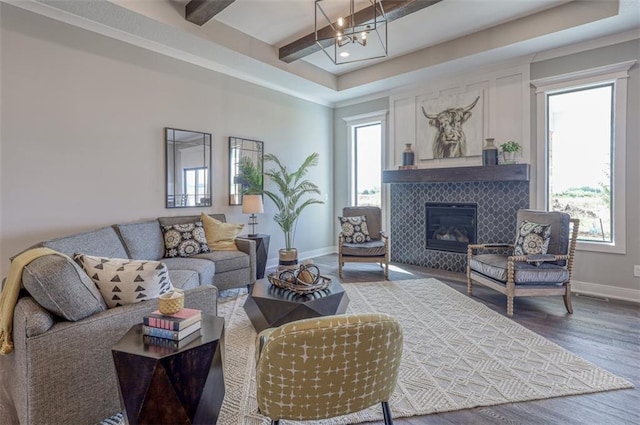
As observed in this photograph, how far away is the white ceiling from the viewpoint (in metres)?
3.36

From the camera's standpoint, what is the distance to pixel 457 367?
233 centimetres

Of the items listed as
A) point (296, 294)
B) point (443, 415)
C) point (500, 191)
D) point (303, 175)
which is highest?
point (303, 175)

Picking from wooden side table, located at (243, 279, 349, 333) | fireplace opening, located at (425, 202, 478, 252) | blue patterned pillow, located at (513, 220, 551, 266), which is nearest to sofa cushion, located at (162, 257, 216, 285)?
wooden side table, located at (243, 279, 349, 333)

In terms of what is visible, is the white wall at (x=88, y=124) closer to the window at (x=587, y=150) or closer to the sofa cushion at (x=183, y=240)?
the sofa cushion at (x=183, y=240)

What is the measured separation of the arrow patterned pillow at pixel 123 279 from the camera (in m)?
1.79

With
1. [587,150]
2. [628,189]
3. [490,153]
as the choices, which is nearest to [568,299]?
[628,189]

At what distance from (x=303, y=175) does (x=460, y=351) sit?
166 inches

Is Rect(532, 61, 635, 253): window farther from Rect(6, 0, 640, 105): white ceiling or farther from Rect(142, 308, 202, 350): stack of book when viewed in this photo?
Rect(142, 308, 202, 350): stack of book

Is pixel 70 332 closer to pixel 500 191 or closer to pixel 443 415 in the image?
pixel 443 415

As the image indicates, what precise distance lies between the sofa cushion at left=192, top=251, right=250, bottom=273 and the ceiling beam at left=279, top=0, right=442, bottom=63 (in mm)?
2772

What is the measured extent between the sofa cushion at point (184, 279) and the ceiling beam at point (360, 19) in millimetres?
3029

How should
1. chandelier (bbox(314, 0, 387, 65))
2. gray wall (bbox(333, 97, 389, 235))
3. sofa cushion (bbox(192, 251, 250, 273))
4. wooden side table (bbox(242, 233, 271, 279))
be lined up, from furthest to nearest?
gray wall (bbox(333, 97, 389, 235)) → wooden side table (bbox(242, 233, 271, 279)) → sofa cushion (bbox(192, 251, 250, 273)) → chandelier (bbox(314, 0, 387, 65))

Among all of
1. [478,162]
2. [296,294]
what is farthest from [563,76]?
[296,294]

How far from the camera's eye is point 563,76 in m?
4.15
